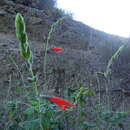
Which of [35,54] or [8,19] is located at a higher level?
[8,19]

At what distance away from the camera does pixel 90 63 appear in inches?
264

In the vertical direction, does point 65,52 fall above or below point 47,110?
above

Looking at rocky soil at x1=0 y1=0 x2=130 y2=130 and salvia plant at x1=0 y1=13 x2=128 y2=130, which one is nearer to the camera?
salvia plant at x1=0 y1=13 x2=128 y2=130

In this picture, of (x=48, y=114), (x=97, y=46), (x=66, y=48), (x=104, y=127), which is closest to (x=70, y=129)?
(x=104, y=127)

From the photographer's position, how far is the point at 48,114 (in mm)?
1774

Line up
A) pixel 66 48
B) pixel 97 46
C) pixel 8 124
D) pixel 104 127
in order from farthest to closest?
pixel 97 46
pixel 66 48
pixel 104 127
pixel 8 124

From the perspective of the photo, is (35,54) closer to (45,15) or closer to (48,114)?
(45,15)

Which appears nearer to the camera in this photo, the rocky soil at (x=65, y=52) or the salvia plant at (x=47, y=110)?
the salvia plant at (x=47, y=110)

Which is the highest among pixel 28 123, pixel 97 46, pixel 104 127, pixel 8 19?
pixel 8 19

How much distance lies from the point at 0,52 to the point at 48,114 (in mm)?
4178

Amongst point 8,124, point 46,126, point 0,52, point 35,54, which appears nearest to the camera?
point 46,126

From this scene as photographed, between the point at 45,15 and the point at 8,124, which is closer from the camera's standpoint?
the point at 8,124

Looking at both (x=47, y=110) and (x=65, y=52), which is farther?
(x=65, y=52)

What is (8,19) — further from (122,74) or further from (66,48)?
(122,74)
